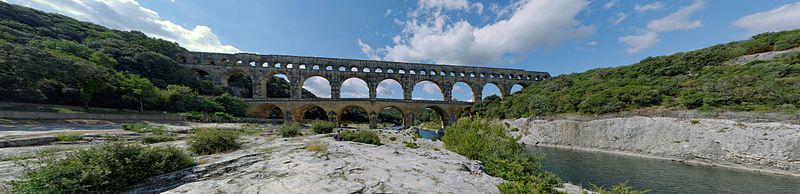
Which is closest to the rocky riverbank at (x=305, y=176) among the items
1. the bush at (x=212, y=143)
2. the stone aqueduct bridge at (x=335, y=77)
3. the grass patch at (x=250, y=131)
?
the bush at (x=212, y=143)

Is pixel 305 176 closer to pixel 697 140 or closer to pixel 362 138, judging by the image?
pixel 362 138

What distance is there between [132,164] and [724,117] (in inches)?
1174

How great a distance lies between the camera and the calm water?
11672mm

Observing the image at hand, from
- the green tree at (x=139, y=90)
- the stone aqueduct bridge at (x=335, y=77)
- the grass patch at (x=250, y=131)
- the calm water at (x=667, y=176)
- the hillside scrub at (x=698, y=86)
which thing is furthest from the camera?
the stone aqueduct bridge at (x=335, y=77)

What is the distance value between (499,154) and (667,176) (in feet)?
34.1

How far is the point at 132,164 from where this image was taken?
226 inches

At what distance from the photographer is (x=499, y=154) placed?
10789 mm

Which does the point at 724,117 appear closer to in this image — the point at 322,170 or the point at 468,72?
the point at 322,170

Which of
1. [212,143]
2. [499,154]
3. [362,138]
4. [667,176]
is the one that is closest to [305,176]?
[212,143]

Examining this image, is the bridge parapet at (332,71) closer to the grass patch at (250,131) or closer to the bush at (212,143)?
the grass patch at (250,131)

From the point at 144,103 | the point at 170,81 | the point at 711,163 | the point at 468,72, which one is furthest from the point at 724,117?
the point at 170,81

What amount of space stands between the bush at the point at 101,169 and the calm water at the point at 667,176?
12.2m

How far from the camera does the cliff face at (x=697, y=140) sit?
14195 mm

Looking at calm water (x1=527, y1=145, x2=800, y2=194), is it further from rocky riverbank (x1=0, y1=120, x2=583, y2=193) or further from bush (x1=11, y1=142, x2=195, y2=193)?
bush (x1=11, y1=142, x2=195, y2=193)
